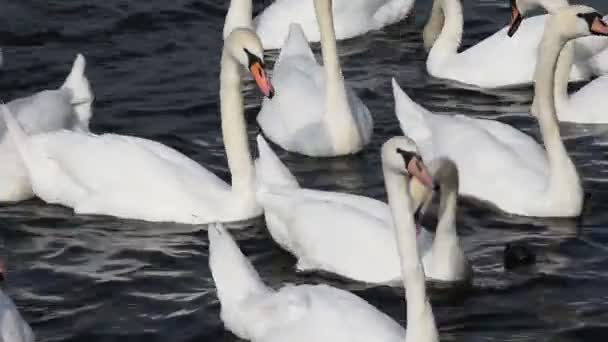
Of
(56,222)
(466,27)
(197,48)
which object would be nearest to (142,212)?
(56,222)

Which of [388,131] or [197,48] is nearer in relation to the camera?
[388,131]

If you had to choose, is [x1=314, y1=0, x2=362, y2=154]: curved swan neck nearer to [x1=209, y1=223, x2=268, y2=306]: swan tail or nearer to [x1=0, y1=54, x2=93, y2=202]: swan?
[x1=0, y1=54, x2=93, y2=202]: swan

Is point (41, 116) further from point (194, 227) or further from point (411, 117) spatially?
point (411, 117)

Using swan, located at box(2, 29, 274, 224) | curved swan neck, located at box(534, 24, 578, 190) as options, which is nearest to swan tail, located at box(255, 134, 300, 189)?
swan, located at box(2, 29, 274, 224)

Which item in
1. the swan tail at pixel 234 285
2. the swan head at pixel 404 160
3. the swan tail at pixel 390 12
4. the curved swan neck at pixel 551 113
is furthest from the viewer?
the swan tail at pixel 390 12

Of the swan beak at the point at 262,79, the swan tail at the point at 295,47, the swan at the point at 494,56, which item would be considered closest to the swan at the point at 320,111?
the swan tail at the point at 295,47

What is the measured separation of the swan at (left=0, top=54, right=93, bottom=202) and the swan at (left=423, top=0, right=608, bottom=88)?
326cm

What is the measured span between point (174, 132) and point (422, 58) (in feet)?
9.93

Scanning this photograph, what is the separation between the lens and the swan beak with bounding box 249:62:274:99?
40.8 feet

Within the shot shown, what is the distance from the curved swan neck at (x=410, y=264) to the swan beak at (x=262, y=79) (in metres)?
2.51

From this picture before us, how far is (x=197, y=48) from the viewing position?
1738 centimetres

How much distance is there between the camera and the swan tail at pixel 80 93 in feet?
48.0

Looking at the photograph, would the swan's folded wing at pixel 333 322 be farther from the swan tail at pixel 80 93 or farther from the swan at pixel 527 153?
the swan tail at pixel 80 93

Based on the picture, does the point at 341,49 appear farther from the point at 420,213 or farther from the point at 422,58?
the point at 420,213
